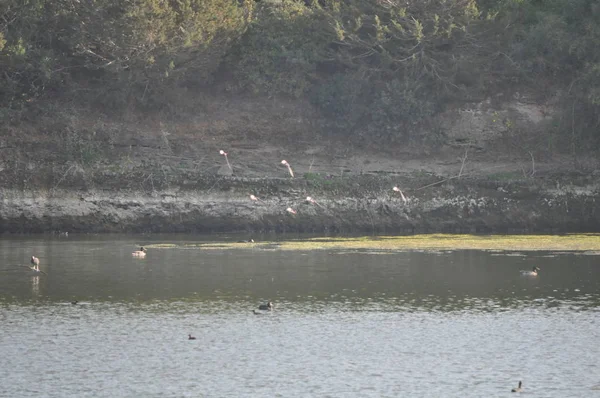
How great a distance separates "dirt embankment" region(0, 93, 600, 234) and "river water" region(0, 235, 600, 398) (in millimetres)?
Answer: 10220

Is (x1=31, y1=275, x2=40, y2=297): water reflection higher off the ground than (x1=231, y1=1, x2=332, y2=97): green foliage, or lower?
lower

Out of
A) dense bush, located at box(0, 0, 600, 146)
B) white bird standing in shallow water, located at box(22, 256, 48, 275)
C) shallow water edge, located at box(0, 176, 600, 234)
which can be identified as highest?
dense bush, located at box(0, 0, 600, 146)

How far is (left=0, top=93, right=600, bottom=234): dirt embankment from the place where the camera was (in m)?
55.3

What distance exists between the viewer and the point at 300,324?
29953 millimetres

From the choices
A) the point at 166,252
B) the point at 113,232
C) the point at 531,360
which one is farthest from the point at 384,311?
the point at 113,232

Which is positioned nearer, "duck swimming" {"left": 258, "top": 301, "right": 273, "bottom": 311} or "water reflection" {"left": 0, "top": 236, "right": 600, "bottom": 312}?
"duck swimming" {"left": 258, "top": 301, "right": 273, "bottom": 311}

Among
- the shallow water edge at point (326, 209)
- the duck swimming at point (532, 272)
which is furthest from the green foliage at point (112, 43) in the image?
the duck swimming at point (532, 272)

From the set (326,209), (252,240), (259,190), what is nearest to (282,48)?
(259,190)

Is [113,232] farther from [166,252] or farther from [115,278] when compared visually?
[115,278]

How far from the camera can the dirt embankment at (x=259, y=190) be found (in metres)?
55.3

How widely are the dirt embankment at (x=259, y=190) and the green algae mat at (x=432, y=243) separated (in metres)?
4.35

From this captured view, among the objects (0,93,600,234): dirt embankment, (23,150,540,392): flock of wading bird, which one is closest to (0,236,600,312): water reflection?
(23,150,540,392): flock of wading bird

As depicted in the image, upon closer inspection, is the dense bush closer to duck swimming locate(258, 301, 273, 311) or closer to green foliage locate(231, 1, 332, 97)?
green foliage locate(231, 1, 332, 97)

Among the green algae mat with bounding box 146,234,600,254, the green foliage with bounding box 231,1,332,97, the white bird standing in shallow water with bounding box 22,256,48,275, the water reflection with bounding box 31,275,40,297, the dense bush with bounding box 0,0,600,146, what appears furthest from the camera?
the green foliage with bounding box 231,1,332,97
